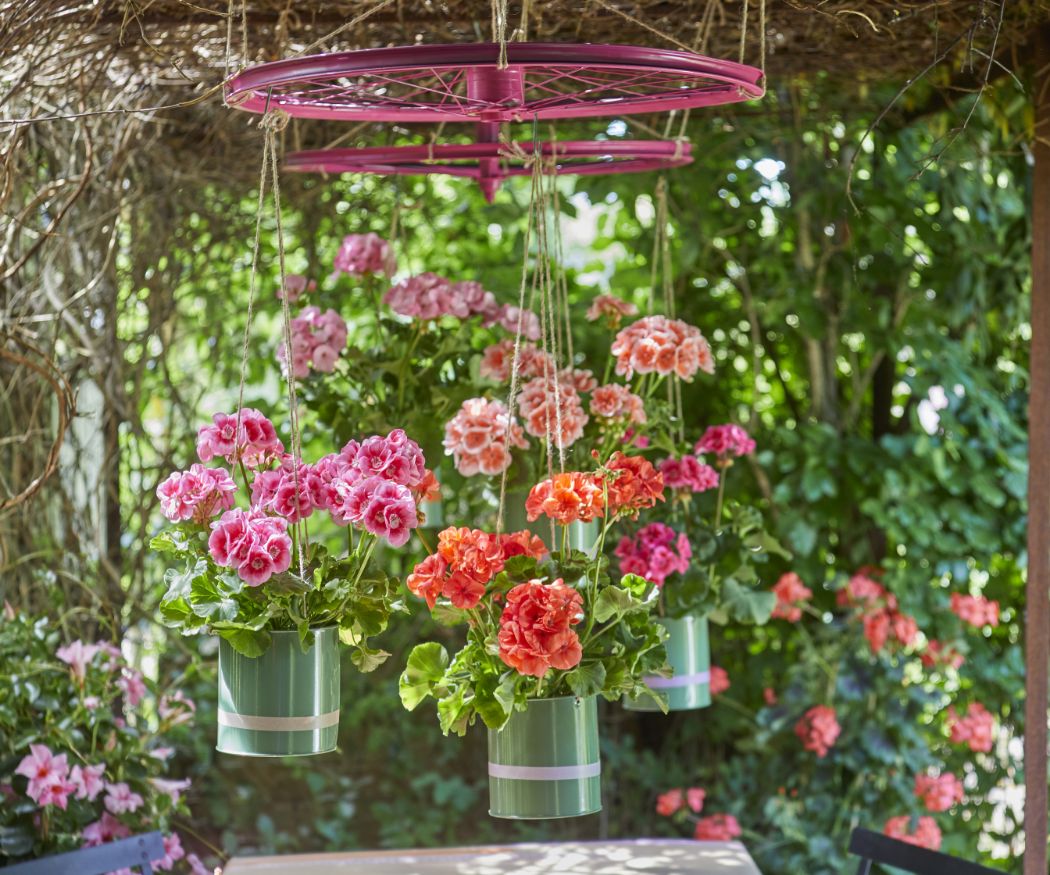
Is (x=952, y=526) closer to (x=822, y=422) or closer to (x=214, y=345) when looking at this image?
(x=822, y=422)

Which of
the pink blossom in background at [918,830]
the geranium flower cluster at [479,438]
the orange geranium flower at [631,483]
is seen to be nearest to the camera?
the orange geranium flower at [631,483]

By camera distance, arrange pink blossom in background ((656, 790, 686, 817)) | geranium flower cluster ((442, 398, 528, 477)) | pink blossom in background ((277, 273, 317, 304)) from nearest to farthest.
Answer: geranium flower cluster ((442, 398, 528, 477)) → pink blossom in background ((277, 273, 317, 304)) → pink blossom in background ((656, 790, 686, 817))

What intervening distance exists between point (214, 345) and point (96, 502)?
654 millimetres

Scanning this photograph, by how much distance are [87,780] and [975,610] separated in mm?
1950

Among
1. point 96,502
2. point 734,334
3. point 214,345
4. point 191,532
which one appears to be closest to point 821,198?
point 734,334

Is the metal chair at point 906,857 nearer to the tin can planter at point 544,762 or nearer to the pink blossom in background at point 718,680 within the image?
the tin can planter at point 544,762

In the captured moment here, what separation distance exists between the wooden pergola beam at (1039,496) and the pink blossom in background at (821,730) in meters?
0.76

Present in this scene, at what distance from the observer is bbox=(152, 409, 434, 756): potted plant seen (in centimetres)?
146

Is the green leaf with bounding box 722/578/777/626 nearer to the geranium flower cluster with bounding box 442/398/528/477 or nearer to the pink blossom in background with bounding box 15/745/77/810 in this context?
the geranium flower cluster with bounding box 442/398/528/477

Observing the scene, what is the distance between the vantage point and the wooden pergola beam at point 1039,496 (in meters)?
2.07

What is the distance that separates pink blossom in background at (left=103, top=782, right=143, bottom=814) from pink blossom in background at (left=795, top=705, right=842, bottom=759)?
4.86 ft

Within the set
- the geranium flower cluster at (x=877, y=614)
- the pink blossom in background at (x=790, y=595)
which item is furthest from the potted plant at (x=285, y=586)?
the geranium flower cluster at (x=877, y=614)

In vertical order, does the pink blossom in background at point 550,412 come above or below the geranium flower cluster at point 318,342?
below

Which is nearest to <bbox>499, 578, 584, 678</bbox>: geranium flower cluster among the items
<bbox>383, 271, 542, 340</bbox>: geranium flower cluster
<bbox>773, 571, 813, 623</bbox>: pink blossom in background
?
<bbox>383, 271, 542, 340</bbox>: geranium flower cluster
